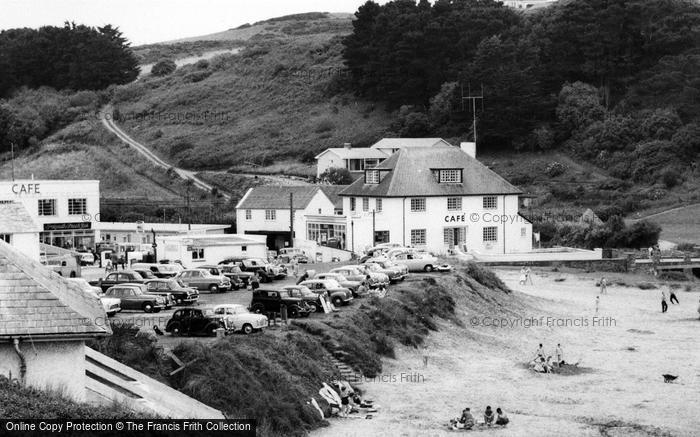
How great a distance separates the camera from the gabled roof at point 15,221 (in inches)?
1560

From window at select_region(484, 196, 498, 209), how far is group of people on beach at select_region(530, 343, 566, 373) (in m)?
31.1

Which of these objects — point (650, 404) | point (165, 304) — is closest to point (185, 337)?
point (165, 304)

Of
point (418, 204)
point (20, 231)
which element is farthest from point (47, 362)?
point (418, 204)

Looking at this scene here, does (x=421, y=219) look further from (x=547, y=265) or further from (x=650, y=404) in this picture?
(x=650, y=404)

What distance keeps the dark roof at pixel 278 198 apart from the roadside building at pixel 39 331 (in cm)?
6150

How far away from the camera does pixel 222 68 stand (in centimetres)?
16575

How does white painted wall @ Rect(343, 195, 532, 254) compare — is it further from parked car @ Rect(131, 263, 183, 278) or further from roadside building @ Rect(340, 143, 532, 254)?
parked car @ Rect(131, 263, 183, 278)

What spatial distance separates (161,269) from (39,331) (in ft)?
121

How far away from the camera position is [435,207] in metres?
75.1

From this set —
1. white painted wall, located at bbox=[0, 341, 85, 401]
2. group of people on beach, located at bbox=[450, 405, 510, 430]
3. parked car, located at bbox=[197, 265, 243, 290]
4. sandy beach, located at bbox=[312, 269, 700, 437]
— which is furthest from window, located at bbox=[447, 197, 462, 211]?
white painted wall, located at bbox=[0, 341, 85, 401]

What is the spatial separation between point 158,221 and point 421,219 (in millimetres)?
26026

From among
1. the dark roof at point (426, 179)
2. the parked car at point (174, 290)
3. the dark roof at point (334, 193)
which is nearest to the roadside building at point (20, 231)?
the parked car at point (174, 290)

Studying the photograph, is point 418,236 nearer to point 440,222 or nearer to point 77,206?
point 440,222

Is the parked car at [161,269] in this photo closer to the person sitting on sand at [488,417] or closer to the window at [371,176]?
the person sitting on sand at [488,417]
